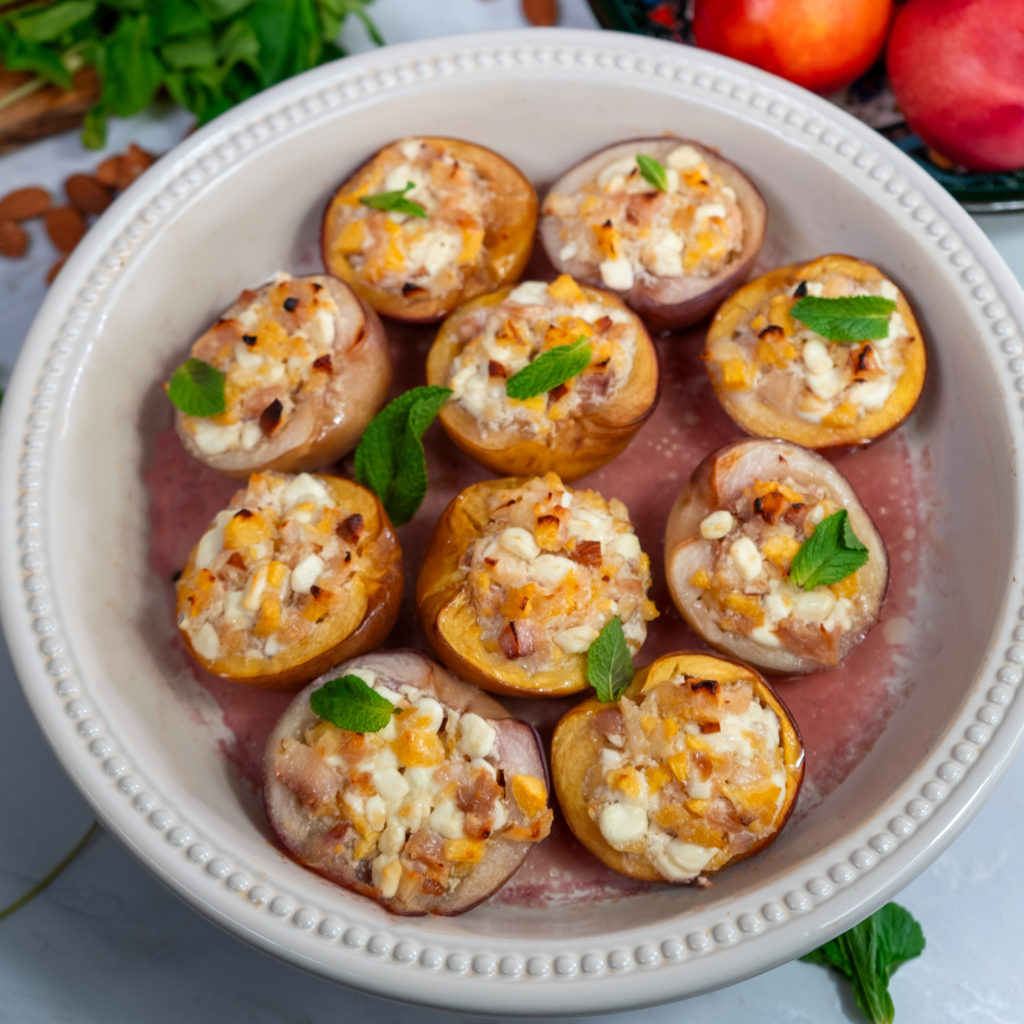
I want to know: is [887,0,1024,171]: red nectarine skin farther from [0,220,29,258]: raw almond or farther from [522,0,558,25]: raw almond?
[0,220,29,258]: raw almond

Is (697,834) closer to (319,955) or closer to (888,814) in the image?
(888,814)

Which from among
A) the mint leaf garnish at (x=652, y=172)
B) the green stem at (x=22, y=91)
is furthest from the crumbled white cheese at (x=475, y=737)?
the green stem at (x=22, y=91)

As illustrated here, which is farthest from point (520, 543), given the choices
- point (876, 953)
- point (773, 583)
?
point (876, 953)

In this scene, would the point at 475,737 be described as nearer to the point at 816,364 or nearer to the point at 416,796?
the point at 416,796

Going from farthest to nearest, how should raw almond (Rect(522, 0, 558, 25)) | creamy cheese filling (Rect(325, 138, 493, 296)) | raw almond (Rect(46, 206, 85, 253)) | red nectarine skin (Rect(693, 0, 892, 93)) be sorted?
raw almond (Rect(522, 0, 558, 25))
raw almond (Rect(46, 206, 85, 253))
red nectarine skin (Rect(693, 0, 892, 93))
creamy cheese filling (Rect(325, 138, 493, 296))

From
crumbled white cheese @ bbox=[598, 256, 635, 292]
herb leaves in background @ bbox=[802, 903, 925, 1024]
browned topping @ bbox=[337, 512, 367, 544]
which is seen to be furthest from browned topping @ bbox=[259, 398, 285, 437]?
herb leaves in background @ bbox=[802, 903, 925, 1024]

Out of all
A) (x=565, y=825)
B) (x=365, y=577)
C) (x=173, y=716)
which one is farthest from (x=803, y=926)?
(x=173, y=716)
